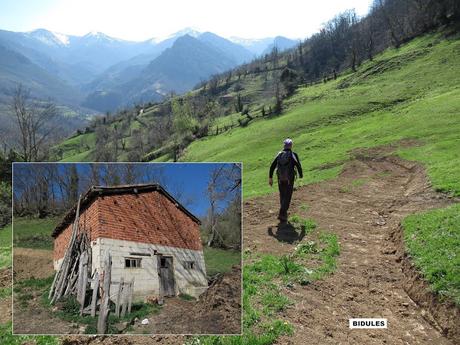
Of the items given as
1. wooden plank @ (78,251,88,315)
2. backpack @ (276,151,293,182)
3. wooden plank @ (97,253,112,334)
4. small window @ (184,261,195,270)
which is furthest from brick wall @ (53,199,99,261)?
backpack @ (276,151,293,182)

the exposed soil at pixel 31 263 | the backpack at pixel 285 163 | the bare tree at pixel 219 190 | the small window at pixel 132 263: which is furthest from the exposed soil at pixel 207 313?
the backpack at pixel 285 163

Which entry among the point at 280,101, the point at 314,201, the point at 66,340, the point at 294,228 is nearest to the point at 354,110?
the point at 280,101

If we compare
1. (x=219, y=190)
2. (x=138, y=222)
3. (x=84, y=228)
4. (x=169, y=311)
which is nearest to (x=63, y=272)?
(x=84, y=228)

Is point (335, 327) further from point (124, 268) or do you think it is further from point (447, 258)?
point (124, 268)

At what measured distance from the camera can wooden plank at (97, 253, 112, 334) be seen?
7.43m

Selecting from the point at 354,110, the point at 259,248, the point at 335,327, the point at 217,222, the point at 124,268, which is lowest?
the point at 335,327

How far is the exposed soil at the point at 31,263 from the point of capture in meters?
8.16

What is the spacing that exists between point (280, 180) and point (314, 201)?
21.4ft

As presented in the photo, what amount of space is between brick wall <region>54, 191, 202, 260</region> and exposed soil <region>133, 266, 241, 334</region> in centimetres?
91

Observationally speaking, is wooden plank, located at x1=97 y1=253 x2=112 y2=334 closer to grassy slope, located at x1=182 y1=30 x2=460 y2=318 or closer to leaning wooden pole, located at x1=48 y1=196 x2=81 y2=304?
leaning wooden pole, located at x1=48 y1=196 x2=81 y2=304

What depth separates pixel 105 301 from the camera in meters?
7.52

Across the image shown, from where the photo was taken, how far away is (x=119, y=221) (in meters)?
7.49

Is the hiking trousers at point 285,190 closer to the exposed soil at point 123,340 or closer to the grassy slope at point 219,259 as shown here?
the exposed soil at point 123,340

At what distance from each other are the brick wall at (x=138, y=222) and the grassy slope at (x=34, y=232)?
20cm
